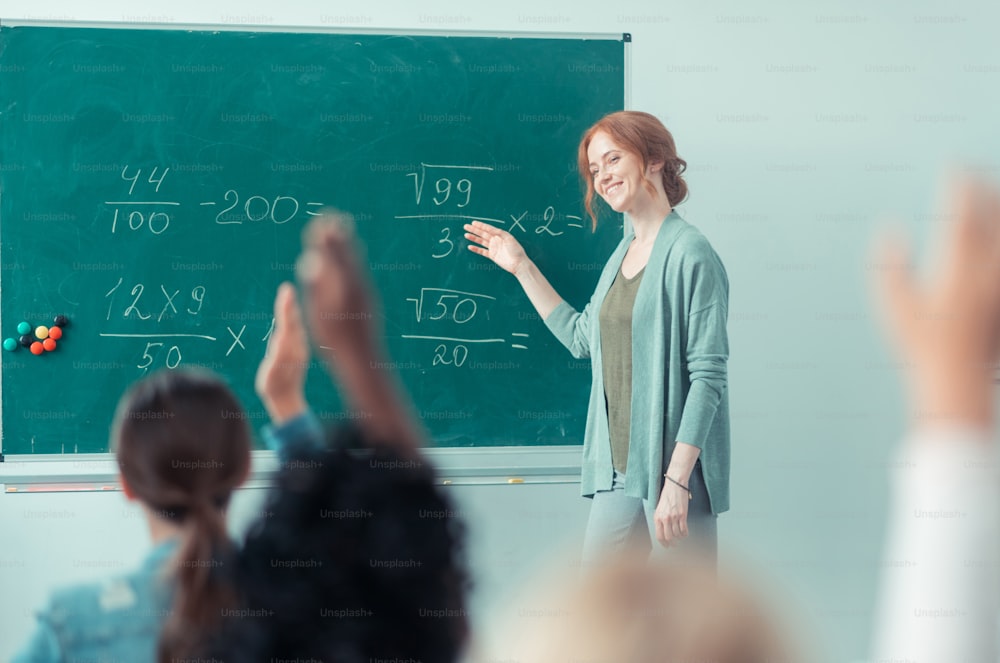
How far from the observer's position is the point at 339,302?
1.04 m

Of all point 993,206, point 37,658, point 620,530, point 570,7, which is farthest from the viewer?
point 570,7

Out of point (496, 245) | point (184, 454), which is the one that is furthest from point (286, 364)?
point (496, 245)

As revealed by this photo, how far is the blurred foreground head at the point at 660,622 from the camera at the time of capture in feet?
1.88

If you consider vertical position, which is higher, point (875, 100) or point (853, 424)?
point (875, 100)

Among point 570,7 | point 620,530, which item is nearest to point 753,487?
point 620,530

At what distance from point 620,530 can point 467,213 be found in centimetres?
112

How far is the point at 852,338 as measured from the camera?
11.4 feet

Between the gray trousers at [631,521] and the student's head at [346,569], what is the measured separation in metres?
1.43

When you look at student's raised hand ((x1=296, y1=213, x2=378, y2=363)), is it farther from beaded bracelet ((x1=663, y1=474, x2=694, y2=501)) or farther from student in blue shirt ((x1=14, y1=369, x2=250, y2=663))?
beaded bracelet ((x1=663, y1=474, x2=694, y2=501))

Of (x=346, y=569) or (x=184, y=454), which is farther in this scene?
(x=184, y=454)

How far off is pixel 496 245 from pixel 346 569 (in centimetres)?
195

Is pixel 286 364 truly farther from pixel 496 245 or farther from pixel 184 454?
pixel 496 245

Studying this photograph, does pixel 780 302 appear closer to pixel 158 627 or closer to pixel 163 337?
pixel 163 337

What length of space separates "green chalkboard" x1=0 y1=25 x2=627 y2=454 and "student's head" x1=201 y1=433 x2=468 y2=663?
184 cm
